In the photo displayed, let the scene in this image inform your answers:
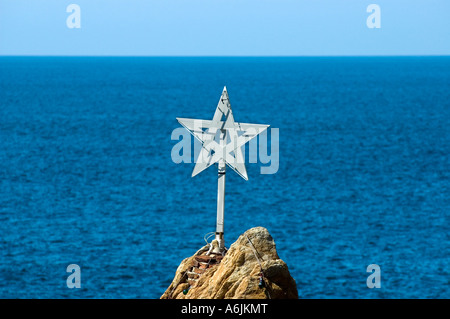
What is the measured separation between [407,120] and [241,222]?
94440mm

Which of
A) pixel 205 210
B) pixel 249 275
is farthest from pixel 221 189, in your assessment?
pixel 205 210

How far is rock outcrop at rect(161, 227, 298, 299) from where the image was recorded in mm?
16641

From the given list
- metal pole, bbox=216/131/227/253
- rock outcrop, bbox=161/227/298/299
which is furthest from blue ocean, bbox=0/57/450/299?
rock outcrop, bbox=161/227/298/299

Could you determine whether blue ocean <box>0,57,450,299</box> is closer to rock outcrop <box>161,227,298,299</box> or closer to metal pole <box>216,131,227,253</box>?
metal pole <box>216,131,227,253</box>

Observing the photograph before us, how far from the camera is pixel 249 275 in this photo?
1695 cm

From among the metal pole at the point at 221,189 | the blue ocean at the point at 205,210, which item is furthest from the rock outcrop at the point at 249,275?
the blue ocean at the point at 205,210

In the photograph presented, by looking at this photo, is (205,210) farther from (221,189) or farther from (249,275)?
(249,275)

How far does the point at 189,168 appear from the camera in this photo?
99.5 m

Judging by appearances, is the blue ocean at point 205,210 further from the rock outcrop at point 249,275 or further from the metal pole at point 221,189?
the rock outcrop at point 249,275

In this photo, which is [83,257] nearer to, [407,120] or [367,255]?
[367,255]
